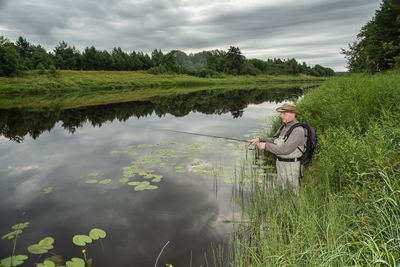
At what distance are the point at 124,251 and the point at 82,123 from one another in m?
14.4

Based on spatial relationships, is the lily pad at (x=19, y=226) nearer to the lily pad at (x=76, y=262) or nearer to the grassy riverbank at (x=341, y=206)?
the lily pad at (x=76, y=262)

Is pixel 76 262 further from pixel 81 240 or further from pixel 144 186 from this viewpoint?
pixel 144 186

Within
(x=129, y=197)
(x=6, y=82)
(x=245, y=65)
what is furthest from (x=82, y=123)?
(x=245, y=65)

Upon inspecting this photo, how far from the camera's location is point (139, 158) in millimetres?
9156

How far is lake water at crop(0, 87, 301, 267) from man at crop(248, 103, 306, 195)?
45.4 inches

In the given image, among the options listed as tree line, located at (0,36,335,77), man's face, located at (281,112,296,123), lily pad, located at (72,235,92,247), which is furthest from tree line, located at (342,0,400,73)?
tree line, located at (0,36,335,77)

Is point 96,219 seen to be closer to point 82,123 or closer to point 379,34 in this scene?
point 82,123

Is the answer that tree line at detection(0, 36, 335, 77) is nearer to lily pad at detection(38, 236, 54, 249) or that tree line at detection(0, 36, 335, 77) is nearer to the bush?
the bush

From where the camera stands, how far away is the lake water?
4426mm

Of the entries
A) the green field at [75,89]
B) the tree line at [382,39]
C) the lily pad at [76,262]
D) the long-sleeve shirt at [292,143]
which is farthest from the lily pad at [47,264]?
the tree line at [382,39]

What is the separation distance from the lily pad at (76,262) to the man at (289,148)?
12.1 feet

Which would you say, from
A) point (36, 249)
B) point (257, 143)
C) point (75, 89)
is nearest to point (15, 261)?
point (36, 249)

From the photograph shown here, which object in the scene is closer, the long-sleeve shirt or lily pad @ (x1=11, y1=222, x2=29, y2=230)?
the long-sleeve shirt

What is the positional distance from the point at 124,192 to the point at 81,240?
204cm
